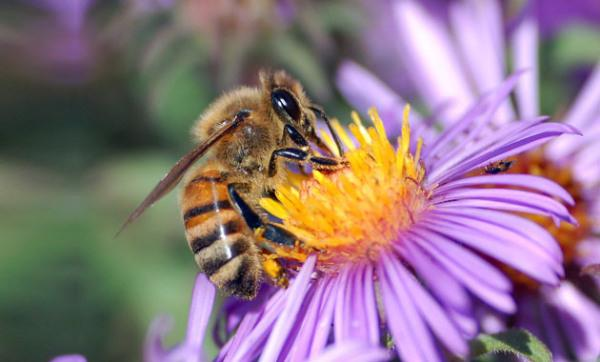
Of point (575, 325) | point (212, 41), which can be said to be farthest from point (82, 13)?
point (575, 325)

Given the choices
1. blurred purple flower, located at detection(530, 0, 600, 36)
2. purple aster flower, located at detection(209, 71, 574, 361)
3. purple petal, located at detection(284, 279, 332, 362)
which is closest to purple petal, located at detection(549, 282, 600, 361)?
purple aster flower, located at detection(209, 71, 574, 361)

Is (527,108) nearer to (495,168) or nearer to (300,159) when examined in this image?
(495,168)

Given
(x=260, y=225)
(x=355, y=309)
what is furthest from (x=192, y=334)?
(x=355, y=309)

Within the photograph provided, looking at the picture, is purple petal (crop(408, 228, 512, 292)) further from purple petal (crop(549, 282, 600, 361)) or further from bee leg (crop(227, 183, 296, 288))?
purple petal (crop(549, 282, 600, 361))

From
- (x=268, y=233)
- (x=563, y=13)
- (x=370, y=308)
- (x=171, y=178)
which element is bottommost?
(x=370, y=308)

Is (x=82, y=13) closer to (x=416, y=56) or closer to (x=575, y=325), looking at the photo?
Result: (x=416, y=56)

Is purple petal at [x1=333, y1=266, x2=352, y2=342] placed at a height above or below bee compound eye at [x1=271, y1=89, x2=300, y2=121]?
below

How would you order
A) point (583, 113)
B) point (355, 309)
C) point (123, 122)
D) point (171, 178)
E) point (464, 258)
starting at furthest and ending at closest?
point (123, 122) < point (583, 113) < point (171, 178) < point (355, 309) < point (464, 258)
